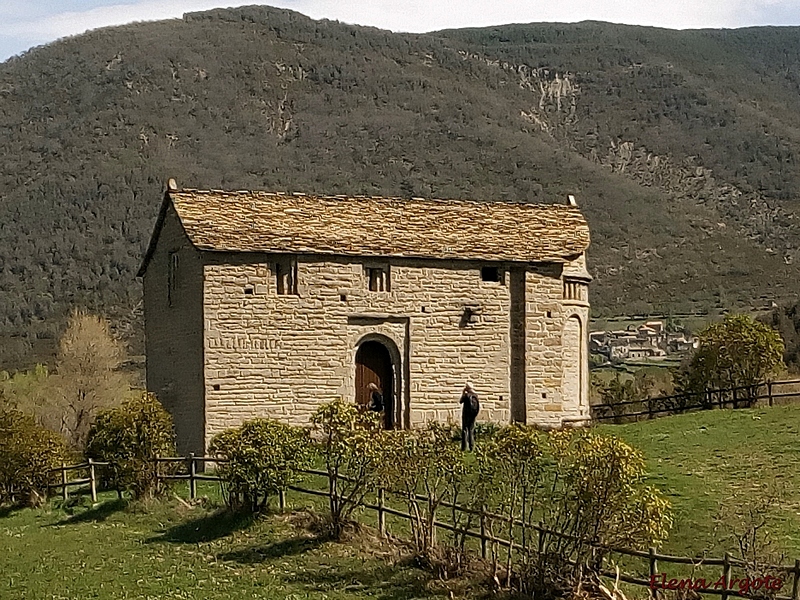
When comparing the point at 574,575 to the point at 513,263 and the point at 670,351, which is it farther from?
the point at 670,351

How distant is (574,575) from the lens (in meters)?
17.4

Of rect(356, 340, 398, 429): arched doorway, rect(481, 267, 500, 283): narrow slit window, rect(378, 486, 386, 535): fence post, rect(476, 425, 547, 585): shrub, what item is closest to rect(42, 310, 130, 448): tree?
rect(356, 340, 398, 429): arched doorway

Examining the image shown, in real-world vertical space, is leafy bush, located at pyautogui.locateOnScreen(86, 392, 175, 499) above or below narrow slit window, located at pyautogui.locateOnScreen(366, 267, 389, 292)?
below

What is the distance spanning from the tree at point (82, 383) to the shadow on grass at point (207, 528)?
25028 millimetres

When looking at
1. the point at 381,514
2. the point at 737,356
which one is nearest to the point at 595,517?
the point at 381,514

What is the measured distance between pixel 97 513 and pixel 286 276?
776 cm

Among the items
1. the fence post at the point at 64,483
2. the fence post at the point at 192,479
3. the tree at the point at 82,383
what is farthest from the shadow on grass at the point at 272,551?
the tree at the point at 82,383

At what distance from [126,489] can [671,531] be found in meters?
12.3

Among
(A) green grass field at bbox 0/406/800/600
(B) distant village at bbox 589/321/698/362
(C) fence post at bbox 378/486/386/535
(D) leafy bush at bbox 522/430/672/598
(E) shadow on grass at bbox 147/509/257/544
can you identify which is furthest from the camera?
(B) distant village at bbox 589/321/698/362

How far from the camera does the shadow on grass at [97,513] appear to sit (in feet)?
84.1

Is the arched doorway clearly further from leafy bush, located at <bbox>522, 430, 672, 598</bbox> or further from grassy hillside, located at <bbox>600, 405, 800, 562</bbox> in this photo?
leafy bush, located at <bbox>522, 430, 672, 598</bbox>

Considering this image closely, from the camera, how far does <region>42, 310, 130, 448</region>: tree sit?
49.6m

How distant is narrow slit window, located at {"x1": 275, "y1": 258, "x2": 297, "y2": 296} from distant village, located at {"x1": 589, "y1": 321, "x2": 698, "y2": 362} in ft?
141

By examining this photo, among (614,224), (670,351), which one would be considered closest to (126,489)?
(670,351)
